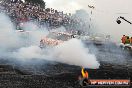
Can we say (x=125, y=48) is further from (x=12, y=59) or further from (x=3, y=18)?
(x=12, y=59)

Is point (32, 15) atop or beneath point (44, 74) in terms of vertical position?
atop

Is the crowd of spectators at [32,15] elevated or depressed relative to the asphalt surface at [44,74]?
elevated

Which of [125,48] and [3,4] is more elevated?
[3,4]

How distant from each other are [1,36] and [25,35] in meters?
4.02

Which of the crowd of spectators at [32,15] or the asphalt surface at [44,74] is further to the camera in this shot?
the crowd of spectators at [32,15]

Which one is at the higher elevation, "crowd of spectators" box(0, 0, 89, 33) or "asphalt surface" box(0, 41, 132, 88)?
"crowd of spectators" box(0, 0, 89, 33)

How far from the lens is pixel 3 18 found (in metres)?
25.7

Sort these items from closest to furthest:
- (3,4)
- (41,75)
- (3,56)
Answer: (41,75)
(3,56)
(3,4)

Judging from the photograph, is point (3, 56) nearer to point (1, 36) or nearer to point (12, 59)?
point (12, 59)

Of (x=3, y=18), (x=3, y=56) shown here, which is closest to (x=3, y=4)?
(x=3, y=18)

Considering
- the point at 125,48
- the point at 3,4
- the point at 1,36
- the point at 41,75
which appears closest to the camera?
the point at 41,75

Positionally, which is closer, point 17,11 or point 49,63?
point 49,63

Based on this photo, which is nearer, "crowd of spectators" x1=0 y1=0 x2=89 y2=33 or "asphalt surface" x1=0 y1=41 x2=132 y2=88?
"asphalt surface" x1=0 y1=41 x2=132 y2=88

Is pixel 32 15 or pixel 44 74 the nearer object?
pixel 44 74
